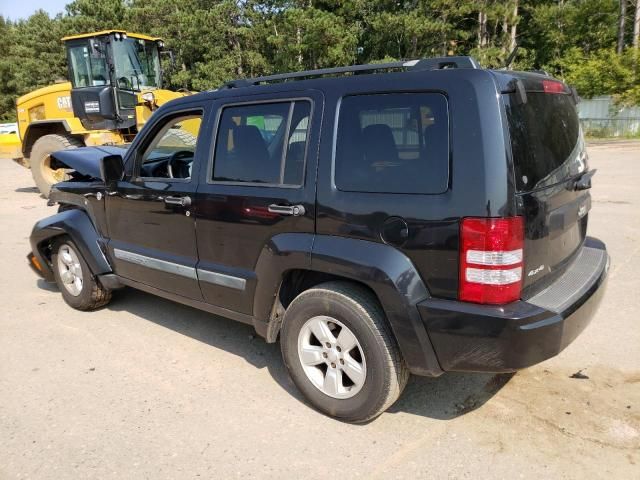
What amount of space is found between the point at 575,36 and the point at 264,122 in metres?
40.5

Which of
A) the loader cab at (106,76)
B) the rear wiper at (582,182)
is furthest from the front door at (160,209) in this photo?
the loader cab at (106,76)

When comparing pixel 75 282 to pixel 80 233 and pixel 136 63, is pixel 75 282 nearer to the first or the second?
pixel 80 233

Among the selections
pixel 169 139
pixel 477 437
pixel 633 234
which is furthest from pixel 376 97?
pixel 633 234

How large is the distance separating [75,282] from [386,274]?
3.45 m

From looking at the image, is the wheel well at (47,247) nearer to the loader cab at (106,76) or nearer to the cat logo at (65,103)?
the loader cab at (106,76)

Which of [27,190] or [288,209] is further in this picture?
[27,190]

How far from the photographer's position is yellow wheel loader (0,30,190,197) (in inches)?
441

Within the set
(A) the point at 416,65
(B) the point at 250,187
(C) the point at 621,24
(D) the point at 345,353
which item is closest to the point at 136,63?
(B) the point at 250,187

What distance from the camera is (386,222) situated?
8.75 ft

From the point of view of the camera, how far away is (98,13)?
36.6 m

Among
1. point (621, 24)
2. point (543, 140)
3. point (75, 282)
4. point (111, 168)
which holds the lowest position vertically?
point (75, 282)

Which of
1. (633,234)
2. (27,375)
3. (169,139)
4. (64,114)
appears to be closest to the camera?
(27,375)

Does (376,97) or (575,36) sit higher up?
(575,36)

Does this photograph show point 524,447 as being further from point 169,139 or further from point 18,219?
point 18,219
